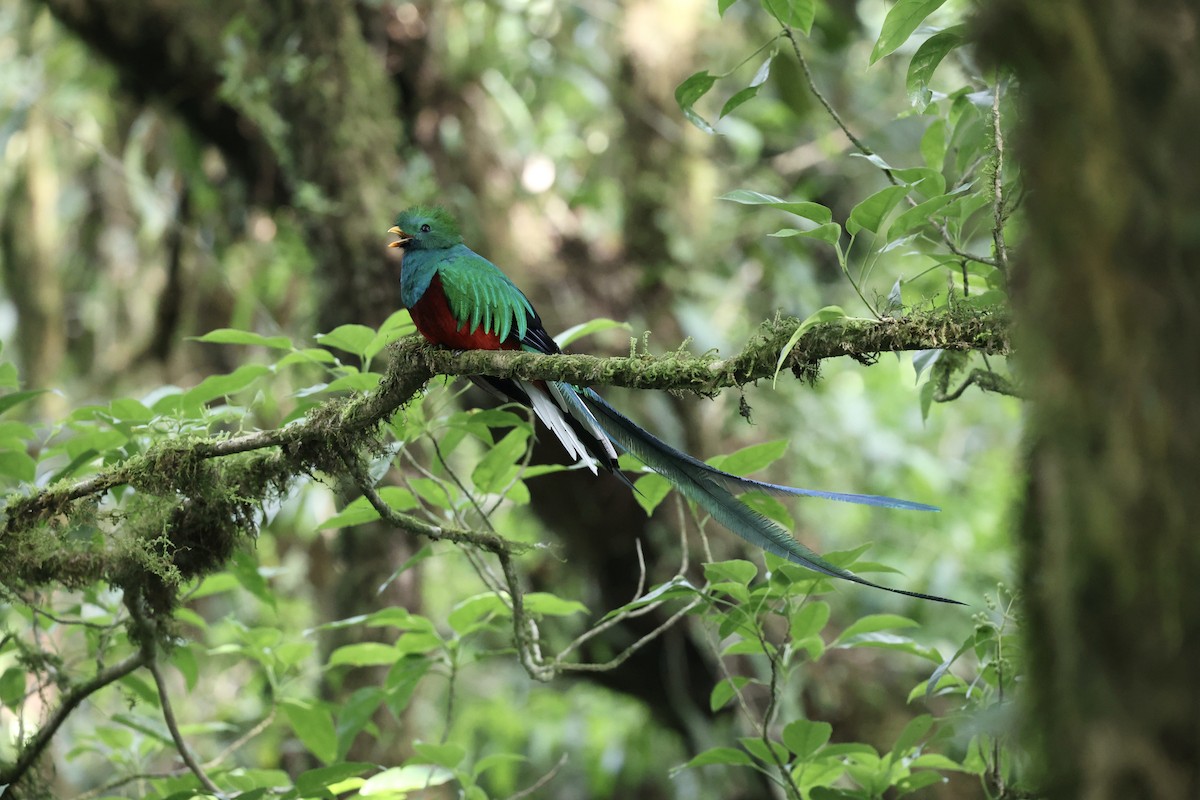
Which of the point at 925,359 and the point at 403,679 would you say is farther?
the point at 403,679

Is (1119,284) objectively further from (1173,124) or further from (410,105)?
(410,105)

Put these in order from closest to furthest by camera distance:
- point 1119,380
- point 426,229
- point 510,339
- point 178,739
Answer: point 1119,380, point 178,739, point 510,339, point 426,229

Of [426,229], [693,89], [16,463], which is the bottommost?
[16,463]

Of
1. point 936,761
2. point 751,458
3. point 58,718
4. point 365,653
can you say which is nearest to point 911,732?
point 936,761

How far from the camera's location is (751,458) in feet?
5.80

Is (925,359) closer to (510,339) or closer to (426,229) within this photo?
(510,339)

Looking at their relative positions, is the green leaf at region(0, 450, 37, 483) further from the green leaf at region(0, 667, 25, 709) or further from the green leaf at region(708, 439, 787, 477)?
the green leaf at region(708, 439, 787, 477)

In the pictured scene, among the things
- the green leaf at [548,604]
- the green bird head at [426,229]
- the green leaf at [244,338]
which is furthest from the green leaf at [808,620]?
the green bird head at [426,229]

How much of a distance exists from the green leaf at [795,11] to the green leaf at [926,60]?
0.18m

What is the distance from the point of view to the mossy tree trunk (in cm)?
62

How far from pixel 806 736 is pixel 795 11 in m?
1.20

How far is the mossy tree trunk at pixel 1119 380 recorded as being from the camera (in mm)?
616

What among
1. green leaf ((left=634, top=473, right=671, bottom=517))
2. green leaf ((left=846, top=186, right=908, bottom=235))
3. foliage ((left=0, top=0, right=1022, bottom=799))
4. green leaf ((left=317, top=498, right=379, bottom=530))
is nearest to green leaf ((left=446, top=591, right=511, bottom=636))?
foliage ((left=0, top=0, right=1022, bottom=799))

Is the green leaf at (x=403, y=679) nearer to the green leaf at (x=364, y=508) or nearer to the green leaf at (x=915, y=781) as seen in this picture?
the green leaf at (x=364, y=508)
